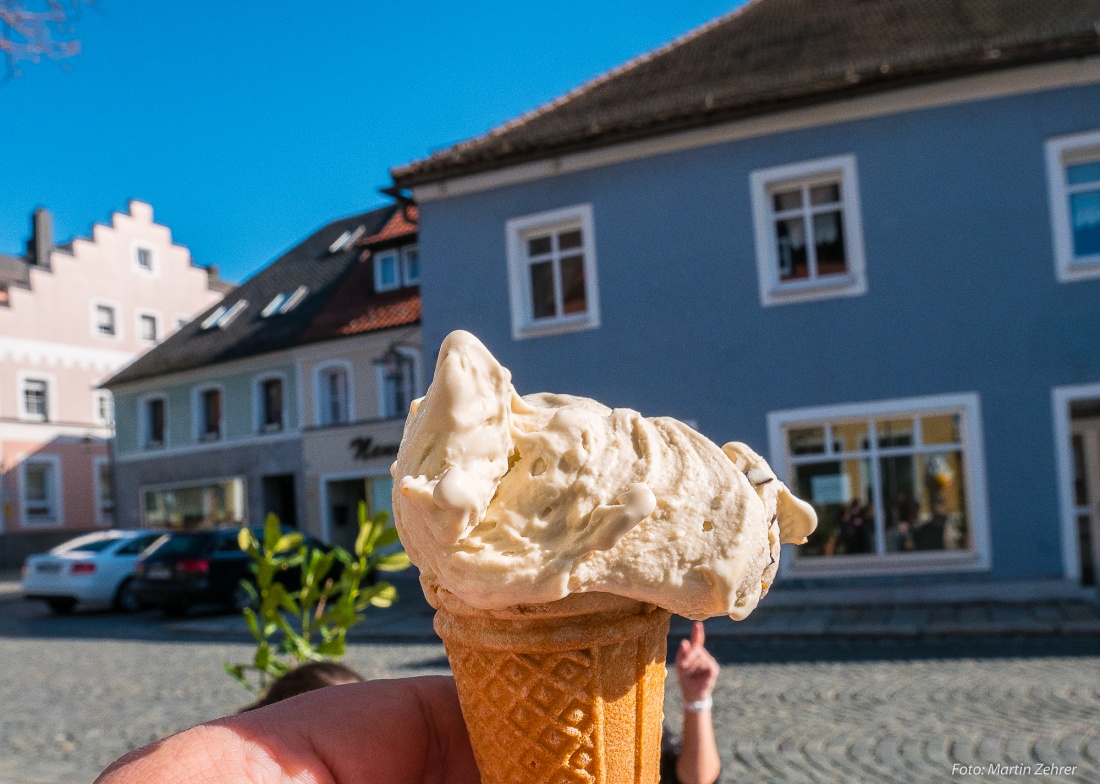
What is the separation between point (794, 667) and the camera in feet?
29.8

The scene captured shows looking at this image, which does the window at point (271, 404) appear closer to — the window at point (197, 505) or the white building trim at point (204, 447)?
the white building trim at point (204, 447)

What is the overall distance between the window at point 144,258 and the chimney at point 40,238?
395 centimetres

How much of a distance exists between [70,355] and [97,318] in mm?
2070

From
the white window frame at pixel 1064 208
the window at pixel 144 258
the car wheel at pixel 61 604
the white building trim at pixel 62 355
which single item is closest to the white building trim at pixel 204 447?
the white building trim at pixel 62 355

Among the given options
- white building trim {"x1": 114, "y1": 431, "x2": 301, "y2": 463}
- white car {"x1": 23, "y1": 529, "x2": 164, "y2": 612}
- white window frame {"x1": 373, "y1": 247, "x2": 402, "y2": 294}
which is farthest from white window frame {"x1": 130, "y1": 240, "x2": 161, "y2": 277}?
white car {"x1": 23, "y1": 529, "x2": 164, "y2": 612}

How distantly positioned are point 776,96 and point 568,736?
1259 cm

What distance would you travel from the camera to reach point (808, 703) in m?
7.48

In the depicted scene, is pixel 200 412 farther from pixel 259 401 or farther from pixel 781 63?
pixel 781 63

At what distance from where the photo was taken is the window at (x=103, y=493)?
33.8m

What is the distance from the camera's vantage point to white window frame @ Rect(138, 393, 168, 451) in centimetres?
2850

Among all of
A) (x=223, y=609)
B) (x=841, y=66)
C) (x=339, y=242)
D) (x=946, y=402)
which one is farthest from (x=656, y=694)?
(x=339, y=242)

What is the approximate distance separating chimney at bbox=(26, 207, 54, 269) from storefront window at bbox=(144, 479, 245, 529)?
15.2 m

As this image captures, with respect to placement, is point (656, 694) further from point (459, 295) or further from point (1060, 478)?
point (459, 295)

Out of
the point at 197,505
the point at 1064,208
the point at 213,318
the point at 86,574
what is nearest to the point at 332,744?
the point at 1064,208
